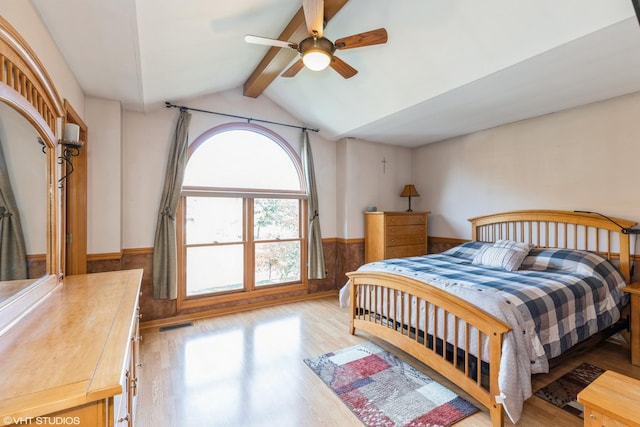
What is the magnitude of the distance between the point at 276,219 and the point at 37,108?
3034mm

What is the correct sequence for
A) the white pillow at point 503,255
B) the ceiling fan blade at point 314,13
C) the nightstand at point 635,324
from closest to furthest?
the ceiling fan blade at point 314,13
the nightstand at point 635,324
the white pillow at point 503,255

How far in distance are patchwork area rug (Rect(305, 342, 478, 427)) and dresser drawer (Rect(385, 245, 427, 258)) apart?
5.77 ft

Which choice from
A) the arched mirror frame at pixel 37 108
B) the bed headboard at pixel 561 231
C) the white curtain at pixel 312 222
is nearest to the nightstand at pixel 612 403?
the arched mirror frame at pixel 37 108

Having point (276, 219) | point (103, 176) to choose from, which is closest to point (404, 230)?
point (276, 219)

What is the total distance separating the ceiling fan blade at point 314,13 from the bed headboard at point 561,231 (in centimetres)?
337

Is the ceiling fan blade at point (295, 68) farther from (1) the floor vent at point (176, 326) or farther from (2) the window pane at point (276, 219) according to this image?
(1) the floor vent at point (176, 326)

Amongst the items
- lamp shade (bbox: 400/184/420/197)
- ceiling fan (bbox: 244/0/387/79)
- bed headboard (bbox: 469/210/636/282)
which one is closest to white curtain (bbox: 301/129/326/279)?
lamp shade (bbox: 400/184/420/197)

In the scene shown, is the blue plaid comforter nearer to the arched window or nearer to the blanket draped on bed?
the blanket draped on bed

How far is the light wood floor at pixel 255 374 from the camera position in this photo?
1951 millimetres

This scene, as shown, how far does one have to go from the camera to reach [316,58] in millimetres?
2219

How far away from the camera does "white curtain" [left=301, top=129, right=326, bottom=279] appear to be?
4.49 m

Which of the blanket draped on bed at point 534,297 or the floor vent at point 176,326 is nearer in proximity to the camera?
the blanket draped on bed at point 534,297

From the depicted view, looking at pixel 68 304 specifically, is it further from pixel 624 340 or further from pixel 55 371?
pixel 624 340

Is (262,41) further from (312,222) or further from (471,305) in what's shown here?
(312,222)
